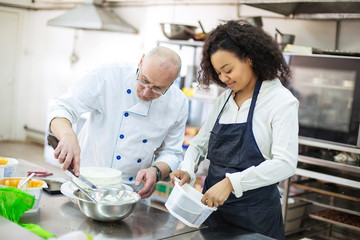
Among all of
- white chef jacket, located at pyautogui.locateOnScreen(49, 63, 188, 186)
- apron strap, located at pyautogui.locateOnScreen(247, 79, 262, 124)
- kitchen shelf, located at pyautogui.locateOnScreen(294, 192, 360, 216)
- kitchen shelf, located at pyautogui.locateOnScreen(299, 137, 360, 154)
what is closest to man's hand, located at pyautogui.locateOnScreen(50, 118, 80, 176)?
white chef jacket, located at pyautogui.locateOnScreen(49, 63, 188, 186)

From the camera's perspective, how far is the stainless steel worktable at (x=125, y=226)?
1.51 metres

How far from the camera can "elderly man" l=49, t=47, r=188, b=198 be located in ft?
6.86

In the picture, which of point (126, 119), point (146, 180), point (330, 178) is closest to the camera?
point (146, 180)

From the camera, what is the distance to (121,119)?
214 cm

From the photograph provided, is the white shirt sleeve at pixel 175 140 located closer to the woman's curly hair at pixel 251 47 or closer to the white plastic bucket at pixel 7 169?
the woman's curly hair at pixel 251 47

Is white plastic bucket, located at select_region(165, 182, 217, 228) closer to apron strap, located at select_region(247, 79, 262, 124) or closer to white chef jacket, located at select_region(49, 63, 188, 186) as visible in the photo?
apron strap, located at select_region(247, 79, 262, 124)

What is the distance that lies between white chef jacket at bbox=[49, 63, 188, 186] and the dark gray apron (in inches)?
15.6

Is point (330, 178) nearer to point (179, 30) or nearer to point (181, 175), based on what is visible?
point (181, 175)

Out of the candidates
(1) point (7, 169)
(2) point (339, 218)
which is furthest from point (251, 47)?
(2) point (339, 218)

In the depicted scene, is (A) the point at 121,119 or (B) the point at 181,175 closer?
(B) the point at 181,175

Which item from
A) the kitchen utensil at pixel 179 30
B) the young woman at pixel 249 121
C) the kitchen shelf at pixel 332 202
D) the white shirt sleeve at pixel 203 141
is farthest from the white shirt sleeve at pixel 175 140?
the kitchen utensil at pixel 179 30

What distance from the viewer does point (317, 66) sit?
348 cm

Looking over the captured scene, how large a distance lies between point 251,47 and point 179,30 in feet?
9.10

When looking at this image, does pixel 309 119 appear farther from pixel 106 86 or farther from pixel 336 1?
pixel 106 86
